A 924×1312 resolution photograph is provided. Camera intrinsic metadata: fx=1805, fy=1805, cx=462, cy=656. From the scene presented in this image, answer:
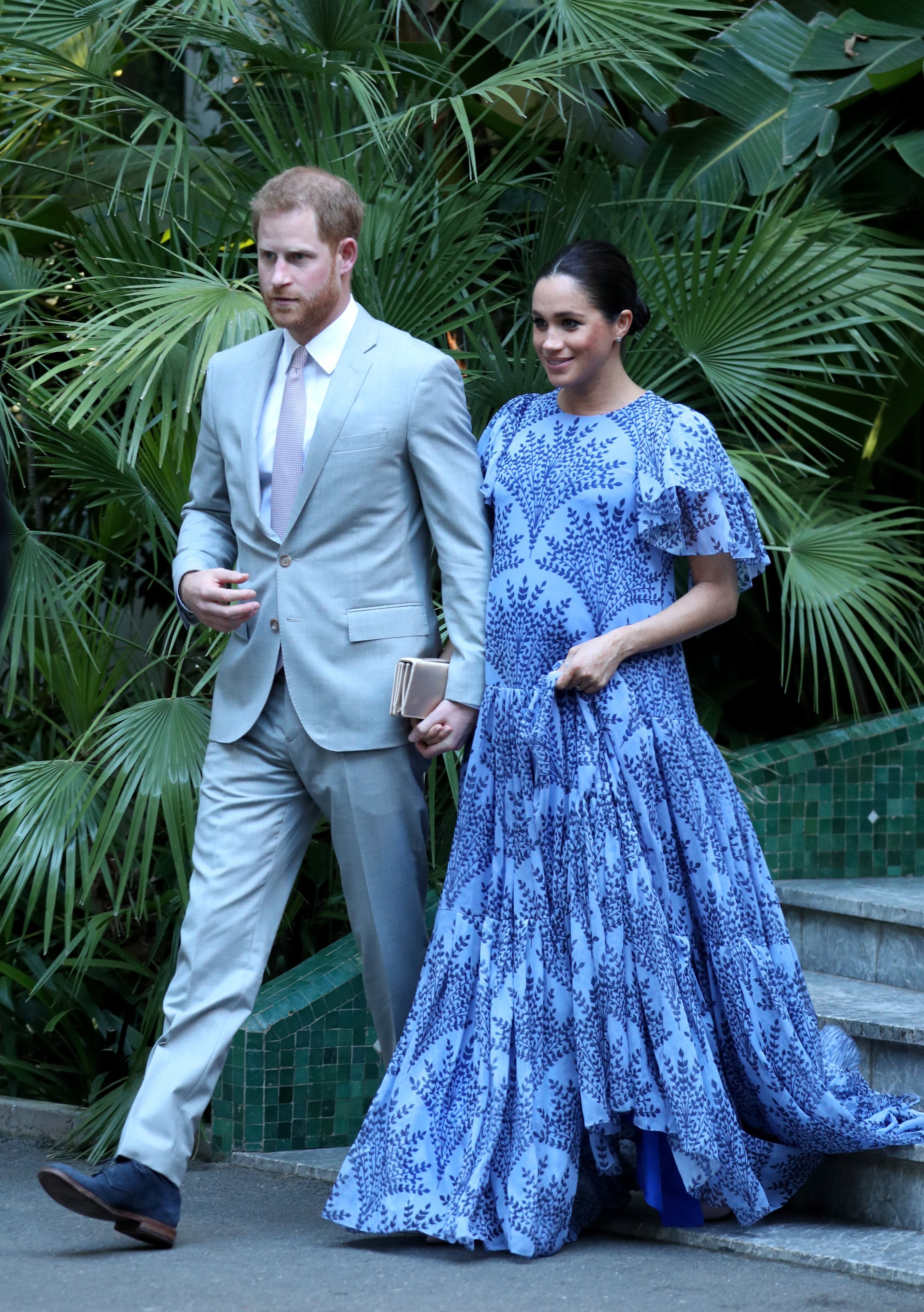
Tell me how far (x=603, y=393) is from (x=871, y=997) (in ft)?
5.06

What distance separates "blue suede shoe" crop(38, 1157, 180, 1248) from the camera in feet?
9.75

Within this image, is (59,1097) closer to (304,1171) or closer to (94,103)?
(304,1171)

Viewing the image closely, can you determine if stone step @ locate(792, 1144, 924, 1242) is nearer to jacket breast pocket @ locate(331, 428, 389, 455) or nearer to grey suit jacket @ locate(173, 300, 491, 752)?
grey suit jacket @ locate(173, 300, 491, 752)

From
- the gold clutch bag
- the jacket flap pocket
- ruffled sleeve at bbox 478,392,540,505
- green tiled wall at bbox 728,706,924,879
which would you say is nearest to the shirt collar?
ruffled sleeve at bbox 478,392,540,505

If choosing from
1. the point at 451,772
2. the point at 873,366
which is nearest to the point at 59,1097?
the point at 451,772

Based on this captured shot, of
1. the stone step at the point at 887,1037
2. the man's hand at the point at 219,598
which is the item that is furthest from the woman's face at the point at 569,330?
the stone step at the point at 887,1037

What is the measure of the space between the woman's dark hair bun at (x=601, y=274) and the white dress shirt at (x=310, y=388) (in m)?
0.38

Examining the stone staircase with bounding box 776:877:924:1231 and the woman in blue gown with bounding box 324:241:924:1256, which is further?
the stone staircase with bounding box 776:877:924:1231

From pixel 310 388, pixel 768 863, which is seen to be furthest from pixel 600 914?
pixel 768 863

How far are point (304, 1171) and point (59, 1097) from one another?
1031mm

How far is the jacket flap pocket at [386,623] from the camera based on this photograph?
3248 mm

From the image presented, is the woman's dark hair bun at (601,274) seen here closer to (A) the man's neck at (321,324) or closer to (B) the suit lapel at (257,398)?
(A) the man's neck at (321,324)

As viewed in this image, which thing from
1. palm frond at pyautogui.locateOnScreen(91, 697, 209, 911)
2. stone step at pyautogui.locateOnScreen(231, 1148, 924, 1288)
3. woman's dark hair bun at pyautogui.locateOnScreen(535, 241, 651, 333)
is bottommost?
stone step at pyautogui.locateOnScreen(231, 1148, 924, 1288)

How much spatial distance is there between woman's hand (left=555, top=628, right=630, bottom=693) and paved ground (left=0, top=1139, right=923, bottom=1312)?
3.32ft
